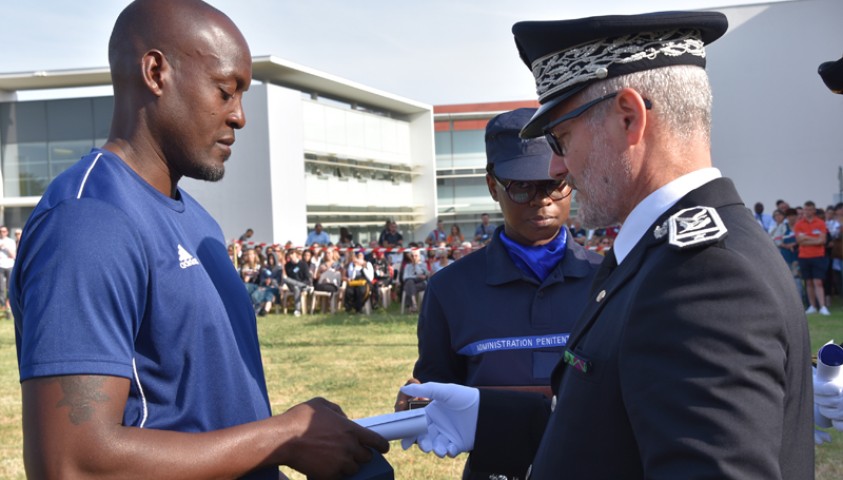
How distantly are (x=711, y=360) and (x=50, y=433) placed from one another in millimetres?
1257

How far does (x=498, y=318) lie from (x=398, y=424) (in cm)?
80

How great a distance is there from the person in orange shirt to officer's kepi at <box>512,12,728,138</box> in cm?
1417

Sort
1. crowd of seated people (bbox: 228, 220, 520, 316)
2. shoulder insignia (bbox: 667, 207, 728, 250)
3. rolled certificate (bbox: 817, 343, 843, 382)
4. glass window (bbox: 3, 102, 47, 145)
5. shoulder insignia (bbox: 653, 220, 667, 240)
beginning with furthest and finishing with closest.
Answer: glass window (bbox: 3, 102, 47, 145), crowd of seated people (bbox: 228, 220, 520, 316), rolled certificate (bbox: 817, 343, 843, 382), shoulder insignia (bbox: 653, 220, 667, 240), shoulder insignia (bbox: 667, 207, 728, 250)

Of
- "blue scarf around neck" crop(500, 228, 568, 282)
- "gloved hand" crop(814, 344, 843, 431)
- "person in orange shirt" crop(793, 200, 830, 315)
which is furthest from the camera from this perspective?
"person in orange shirt" crop(793, 200, 830, 315)

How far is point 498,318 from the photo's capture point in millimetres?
2887

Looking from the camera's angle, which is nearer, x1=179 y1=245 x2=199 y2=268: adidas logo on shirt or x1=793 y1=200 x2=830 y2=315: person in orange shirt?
x1=179 y1=245 x2=199 y2=268: adidas logo on shirt

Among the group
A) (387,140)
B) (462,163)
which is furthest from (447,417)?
(462,163)

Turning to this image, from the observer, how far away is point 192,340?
5.89 feet

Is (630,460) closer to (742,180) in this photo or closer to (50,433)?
(50,433)

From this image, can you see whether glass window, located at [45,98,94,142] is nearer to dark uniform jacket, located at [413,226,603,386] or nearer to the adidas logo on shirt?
dark uniform jacket, located at [413,226,603,386]

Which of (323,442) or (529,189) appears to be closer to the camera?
(323,442)

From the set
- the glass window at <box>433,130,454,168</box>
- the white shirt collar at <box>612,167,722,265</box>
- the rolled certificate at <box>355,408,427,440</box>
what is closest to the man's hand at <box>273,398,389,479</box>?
the rolled certificate at <box>355,408,427,440</box>

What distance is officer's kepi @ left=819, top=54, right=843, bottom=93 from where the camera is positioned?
288 cm

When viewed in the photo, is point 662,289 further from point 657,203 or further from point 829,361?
point 829,361
